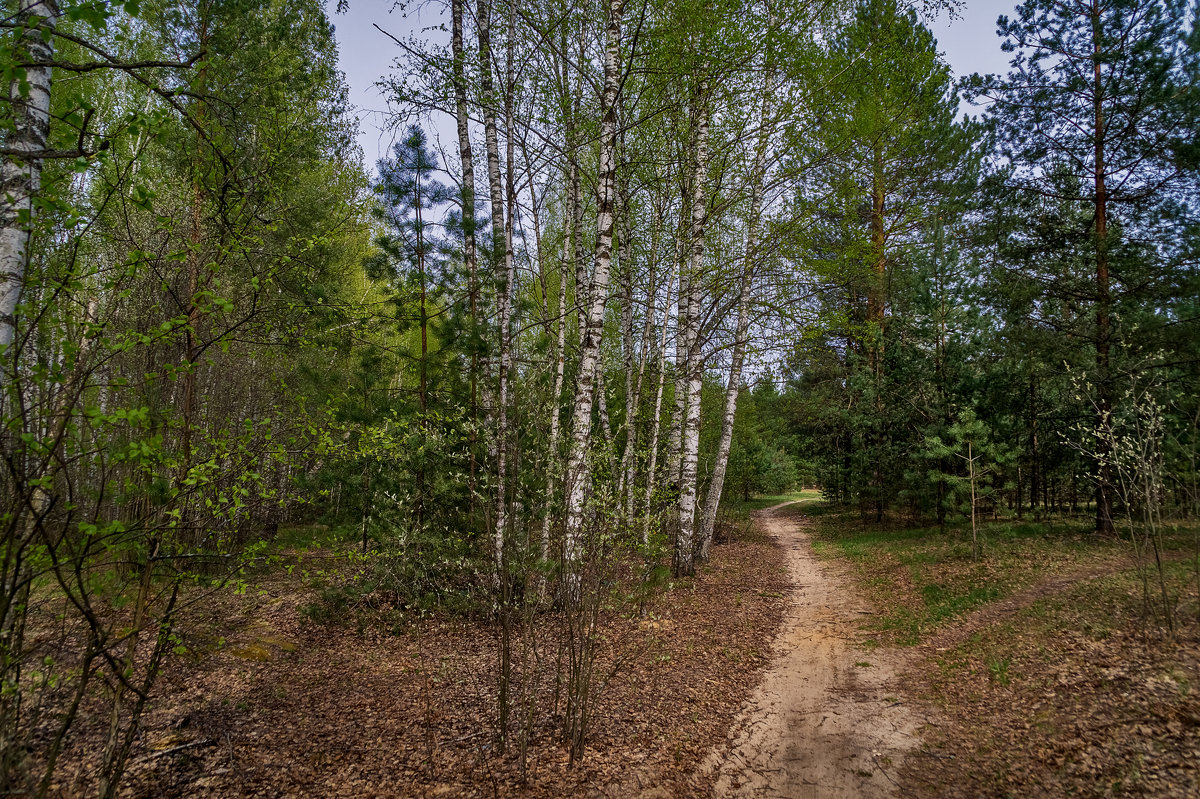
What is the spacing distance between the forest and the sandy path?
18cm

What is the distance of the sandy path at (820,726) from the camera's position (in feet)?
13.1

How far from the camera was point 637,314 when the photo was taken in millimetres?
13555

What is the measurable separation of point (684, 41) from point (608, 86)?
7.59ft

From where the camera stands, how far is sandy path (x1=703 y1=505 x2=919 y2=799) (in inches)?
158

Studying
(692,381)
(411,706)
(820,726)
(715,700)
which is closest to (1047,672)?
(820,726)

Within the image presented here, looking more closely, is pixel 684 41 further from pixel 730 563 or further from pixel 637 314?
pixel 730 563

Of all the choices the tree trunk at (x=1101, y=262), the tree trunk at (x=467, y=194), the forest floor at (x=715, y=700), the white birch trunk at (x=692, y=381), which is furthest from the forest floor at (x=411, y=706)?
the tree trunk at (x=1101, y=262)

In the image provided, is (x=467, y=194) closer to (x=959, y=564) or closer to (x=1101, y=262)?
(x=959, y=564)

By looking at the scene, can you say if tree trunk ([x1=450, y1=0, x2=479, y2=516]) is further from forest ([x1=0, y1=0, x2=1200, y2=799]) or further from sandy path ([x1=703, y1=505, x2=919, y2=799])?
sandy path ([x1=703, y1=505, x2=919, y2=799])

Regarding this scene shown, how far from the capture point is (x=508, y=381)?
7262 millimetres

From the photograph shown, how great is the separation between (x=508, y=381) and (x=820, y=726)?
497 cm

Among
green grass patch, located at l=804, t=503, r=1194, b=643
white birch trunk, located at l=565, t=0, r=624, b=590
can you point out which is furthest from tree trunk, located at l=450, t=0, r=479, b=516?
green grass patch, located at l=804, t=503, r=1194, b=643

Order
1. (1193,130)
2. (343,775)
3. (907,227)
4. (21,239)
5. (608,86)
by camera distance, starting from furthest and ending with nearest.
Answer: (907,227)
(1193,130)
(608,86)
(343,775)
(21,239)

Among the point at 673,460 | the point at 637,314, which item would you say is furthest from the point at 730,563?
the point at 637,314
